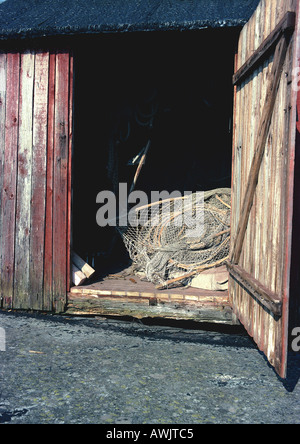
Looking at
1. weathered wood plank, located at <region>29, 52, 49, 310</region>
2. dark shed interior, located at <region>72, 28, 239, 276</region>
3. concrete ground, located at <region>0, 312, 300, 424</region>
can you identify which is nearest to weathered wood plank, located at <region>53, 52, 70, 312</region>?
weathered wood plank, located at <region>29, 52, 49, 310</region>

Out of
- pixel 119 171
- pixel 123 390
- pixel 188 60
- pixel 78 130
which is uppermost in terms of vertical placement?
pixel 188 60

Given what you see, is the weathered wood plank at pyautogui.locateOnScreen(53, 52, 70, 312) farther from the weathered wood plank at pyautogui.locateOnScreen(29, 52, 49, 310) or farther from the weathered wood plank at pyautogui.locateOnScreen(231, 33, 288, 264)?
the weathered wood plank at pyautogui.locateOnScreen(231, 33, 288, 264)

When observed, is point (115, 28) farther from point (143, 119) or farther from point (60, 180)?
point (143, 119)

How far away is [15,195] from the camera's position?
17.0 feet

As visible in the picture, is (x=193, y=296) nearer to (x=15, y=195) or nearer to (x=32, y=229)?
(x=32, y=229)

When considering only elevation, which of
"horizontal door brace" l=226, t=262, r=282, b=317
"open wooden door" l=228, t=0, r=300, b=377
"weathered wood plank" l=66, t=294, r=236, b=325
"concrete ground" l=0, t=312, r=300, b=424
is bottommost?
"concrete ground" l=0, t=312, r=300, b=424

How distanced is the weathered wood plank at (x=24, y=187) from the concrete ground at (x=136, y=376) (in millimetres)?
439

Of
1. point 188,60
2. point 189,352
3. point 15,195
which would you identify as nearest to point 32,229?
point 15,195

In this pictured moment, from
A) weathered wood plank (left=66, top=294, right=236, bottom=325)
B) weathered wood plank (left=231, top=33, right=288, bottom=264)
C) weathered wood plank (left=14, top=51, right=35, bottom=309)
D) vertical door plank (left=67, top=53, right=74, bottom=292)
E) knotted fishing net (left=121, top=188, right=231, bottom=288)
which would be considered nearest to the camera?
weathered wood plank (left=231, top=33, right=288, bottom=264)


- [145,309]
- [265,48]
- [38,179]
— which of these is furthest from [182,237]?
[265,48]

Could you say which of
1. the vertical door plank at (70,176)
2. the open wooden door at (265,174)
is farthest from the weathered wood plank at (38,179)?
the open wooden door at (265,174)

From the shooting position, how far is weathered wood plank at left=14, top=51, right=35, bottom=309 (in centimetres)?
511

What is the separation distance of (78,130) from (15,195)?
4.68 feet

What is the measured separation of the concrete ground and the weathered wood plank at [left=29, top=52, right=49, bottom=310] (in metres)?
0.43
